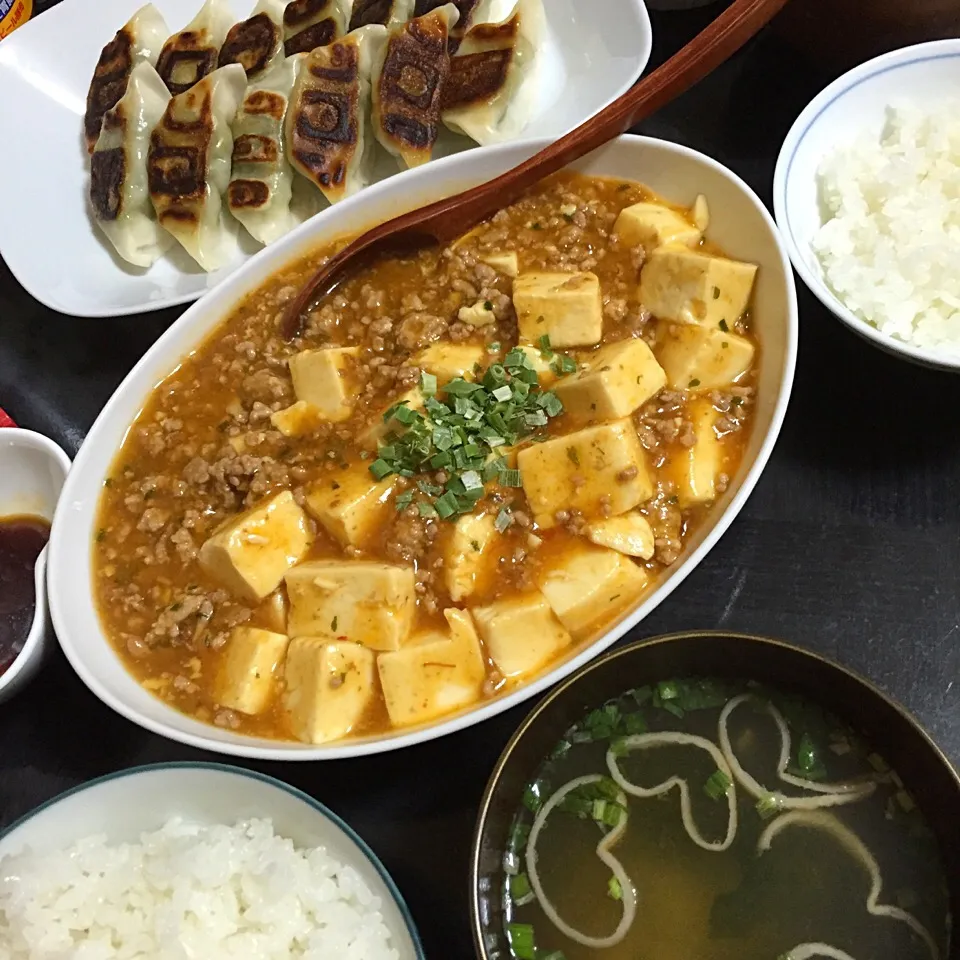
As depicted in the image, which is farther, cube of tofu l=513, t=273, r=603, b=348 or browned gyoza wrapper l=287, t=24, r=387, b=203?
browned gyoza wrapper l=287, t=24, r=387, b=203

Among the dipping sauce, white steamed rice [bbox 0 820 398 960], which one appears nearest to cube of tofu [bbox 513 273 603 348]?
white steamed rice [bbox 0 820 398 960]

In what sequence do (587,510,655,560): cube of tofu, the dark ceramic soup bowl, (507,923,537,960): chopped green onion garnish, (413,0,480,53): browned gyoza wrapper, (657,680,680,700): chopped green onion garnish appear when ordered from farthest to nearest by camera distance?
1. (413,0,480,53): browned gyoza wrapper
2. (587,510,655,560): cube of tofu
3. (657,680,680,700): chopped green onion garnish
4. (507,923,537,960): chopped green onion garnish
5. the dark ceramic soup bowl

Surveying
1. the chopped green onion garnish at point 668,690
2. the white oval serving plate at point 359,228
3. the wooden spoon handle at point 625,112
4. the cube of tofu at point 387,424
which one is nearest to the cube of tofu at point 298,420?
the cube of tofu at point 387,424

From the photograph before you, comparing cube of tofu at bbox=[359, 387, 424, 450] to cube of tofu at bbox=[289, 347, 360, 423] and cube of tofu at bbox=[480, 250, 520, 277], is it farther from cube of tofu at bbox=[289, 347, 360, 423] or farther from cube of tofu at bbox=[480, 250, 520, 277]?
cube of tofu at bbox=[480, 250, 520, 277]

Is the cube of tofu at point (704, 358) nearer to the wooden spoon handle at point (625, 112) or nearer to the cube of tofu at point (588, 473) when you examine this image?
the cube of tofu at point (588, 473)

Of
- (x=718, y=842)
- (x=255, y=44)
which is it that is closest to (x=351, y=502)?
(x=718, y=842)

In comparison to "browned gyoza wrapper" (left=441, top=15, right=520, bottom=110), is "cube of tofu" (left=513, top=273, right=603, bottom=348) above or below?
below

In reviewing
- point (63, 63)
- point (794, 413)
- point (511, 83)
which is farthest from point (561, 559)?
point (63, 63)
